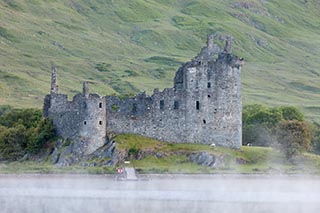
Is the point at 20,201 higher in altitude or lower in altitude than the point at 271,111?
lower

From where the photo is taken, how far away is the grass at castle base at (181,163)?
268 feet

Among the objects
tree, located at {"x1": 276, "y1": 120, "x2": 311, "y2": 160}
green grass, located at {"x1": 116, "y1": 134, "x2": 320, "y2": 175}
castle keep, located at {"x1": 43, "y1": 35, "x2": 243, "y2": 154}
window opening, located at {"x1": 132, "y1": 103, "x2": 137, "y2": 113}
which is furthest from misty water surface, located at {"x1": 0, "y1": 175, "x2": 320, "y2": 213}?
window opening, located at {"x1": 132, "y1": 103, "x2": 137, "y2": 113}

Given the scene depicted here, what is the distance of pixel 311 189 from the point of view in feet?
246

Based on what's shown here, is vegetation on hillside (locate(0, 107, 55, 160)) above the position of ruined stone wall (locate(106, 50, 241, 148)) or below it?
below

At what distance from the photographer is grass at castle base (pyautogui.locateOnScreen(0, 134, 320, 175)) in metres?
81.8

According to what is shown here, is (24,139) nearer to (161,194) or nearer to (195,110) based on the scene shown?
(195,110)

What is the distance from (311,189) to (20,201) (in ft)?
72.1

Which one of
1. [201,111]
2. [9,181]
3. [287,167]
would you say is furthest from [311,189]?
[9,181]

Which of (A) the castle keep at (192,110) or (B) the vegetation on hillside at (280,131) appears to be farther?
(A) the castle keep at (192,110)

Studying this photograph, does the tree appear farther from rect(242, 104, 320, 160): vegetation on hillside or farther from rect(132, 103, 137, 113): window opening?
rect(132, 103, 137, 113): window opening

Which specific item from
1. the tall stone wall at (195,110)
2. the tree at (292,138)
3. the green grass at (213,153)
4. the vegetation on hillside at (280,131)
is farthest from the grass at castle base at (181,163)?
the tall stone wall at (195,110)

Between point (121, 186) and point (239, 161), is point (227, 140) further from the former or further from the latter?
point (121, 186)

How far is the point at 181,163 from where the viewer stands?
274 ft

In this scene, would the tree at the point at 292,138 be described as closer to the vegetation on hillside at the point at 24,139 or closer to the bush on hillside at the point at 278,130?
the bush on hillside at the point at 278,130
